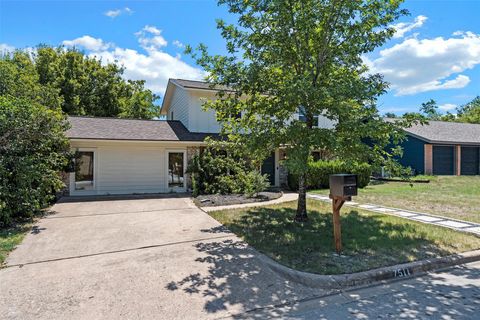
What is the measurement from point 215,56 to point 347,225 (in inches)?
206

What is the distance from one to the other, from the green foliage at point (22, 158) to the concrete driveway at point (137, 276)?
883 mm

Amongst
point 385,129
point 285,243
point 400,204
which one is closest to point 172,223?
point 285,243

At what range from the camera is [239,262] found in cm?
488

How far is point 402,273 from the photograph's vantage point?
448 centimetres

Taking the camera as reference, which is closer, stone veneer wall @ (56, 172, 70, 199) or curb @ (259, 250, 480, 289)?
curb @ (259, 250, 480, 289)

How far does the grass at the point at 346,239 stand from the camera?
4801 mm

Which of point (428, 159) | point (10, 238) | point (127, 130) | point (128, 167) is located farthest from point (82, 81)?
point (428, 159)

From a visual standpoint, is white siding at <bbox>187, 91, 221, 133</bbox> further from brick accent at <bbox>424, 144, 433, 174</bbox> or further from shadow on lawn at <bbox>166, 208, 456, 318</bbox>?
brick accent at <bbox>424, 144, 433, 174</bbox>

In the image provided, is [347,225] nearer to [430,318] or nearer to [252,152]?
[252,152]

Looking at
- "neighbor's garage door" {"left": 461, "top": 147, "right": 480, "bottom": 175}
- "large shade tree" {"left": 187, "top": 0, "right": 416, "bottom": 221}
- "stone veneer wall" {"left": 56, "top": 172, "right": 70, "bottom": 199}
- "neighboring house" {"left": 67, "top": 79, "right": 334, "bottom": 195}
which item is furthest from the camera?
"neighbor's garage door" {"left": 461, "top": 147, "right": 480, "bottom": 175}

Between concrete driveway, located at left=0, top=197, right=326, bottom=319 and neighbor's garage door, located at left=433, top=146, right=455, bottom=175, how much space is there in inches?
784

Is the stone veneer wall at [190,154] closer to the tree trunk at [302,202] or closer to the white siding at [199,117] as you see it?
the white siding at [199,117]

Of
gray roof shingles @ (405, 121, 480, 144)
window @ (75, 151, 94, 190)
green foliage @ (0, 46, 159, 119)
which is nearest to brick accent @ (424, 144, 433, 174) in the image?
gray roof shingles @ (405, 121, 480, 144)

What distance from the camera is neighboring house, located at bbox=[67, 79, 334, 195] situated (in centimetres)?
1273
